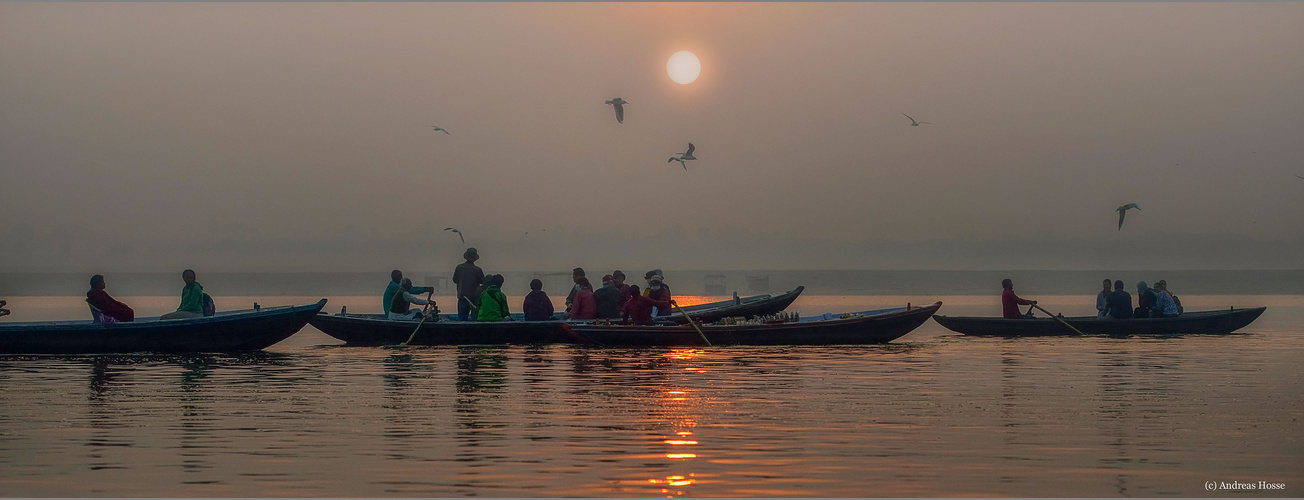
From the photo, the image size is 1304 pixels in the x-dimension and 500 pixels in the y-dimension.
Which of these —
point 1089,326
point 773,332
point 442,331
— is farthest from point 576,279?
point 1089,326

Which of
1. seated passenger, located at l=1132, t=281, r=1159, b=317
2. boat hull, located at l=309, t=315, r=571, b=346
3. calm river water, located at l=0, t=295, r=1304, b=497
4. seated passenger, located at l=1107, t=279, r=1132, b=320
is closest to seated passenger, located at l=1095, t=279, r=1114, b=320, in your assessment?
seated passenger, located at l=1107, t=279, r=1132, b=320

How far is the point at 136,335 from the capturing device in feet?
81.9

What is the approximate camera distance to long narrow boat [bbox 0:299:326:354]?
25.0 m

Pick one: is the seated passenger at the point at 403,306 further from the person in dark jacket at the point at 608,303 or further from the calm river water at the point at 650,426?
the calm river water at the point at 650,426

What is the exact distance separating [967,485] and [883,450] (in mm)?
1821

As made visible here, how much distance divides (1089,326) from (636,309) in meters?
12.1

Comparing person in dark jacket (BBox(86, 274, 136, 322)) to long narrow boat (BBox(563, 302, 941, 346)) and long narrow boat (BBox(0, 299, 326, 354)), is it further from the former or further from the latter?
long narrow boat (BBox(563, 302, 941, 346))

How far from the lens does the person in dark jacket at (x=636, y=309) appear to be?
88.6 ft

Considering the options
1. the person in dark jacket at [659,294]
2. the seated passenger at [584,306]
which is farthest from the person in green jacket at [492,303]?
the person in dark jacket at [659,294]

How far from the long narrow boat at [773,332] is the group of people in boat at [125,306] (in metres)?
7.41

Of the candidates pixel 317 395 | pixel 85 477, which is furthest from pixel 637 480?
pixel 317 395

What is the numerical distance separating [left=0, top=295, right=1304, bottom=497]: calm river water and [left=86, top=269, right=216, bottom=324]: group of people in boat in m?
1.17

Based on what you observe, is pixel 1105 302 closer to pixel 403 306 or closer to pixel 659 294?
pixel 659 294

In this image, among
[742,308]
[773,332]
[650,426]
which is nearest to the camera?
[650,426]
